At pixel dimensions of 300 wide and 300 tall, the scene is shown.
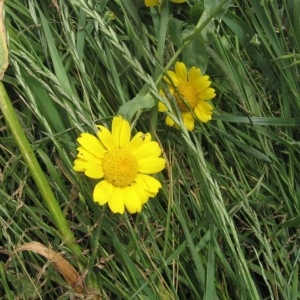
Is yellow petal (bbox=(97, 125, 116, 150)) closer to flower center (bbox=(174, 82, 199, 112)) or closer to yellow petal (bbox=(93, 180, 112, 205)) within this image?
yellow petal (bbox=(93, 180, 112, 205))

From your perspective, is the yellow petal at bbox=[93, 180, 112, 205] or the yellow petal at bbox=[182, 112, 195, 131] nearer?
the yellow petal at bbox=[93, 180, 112, 205]

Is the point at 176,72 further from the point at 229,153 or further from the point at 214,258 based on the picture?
the point at 214,258

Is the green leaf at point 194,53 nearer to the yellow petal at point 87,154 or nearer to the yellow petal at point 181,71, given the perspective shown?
the yellow petal at point 181,71

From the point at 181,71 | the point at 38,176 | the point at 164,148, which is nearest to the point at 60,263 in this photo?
the point at 38,176

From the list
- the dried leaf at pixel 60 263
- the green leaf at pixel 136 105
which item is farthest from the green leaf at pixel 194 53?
the dried leaf at pixel 60 263

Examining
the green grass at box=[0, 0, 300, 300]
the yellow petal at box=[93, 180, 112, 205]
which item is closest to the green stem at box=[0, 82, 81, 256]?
the green grass at box=[0, 0, 300, 300]

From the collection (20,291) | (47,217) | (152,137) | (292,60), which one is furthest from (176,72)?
(20,291)

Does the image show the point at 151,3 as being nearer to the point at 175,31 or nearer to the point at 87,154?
the point at 175,31
